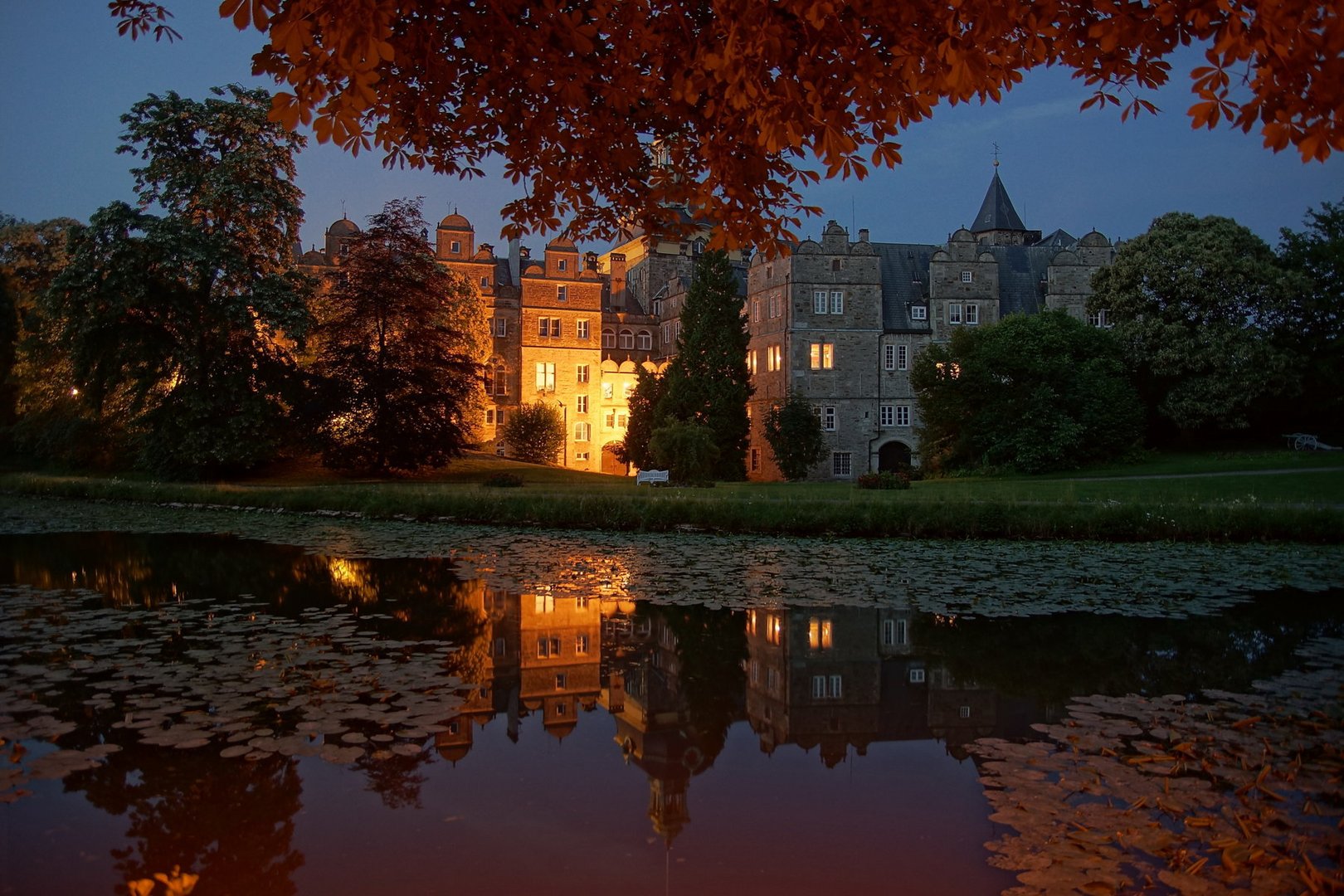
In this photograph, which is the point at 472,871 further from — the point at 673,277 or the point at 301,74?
the point at 673,277

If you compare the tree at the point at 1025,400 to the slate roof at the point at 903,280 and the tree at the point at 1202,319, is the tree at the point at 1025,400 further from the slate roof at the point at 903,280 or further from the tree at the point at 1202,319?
the slate roof at the point at 903,280

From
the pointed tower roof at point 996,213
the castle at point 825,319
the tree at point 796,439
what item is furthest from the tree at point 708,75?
the pointed tower roof at point 996,213

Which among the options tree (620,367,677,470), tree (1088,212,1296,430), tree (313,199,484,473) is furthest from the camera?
tree (620,367,677,470)

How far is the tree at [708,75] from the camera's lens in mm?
5117

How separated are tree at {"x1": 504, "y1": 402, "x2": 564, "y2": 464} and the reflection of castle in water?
1790 inches

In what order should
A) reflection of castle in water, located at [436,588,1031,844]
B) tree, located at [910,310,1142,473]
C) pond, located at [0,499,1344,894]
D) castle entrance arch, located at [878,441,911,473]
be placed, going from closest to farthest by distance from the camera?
pond, located at [0,499,1344,894] < reflection of castle in water, located at [436,588,1031,844] < tree, located at [910,310,1142,473] < castle entrance arch, located at [878,441,911,473]

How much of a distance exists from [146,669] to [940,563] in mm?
10604

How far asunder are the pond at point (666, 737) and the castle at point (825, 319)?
38.5 metres

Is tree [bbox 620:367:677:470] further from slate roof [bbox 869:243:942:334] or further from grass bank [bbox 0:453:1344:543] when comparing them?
grass bank [bbox 0:453:1344:543]

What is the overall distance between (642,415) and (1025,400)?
2273 centimetres

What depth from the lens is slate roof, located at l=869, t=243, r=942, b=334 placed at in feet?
179

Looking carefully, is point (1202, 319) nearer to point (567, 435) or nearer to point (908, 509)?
point (908, 509)

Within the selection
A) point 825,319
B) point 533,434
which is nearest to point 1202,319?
point 825,319

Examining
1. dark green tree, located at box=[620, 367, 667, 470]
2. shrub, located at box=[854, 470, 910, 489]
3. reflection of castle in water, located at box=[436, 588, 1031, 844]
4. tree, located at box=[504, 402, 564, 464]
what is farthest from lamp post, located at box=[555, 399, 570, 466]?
reflection of castle in water, located at box=[436, 588, 1031, 844]
